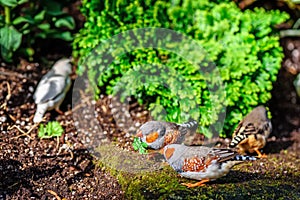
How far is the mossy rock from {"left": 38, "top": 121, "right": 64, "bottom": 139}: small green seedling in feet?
1.09

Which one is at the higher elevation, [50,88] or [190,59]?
[190,59]

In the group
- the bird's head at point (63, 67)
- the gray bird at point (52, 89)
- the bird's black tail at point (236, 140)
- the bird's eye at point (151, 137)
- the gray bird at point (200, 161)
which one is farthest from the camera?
the bird's head at point (63, 67)

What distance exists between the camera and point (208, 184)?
10.6 ft

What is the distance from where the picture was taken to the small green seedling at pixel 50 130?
12.5 feet

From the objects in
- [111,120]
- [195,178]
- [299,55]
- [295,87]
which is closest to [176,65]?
[111,120]

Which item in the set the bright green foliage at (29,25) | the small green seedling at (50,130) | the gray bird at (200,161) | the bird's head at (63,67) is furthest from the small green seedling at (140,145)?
the bright green foliage at (29,25)

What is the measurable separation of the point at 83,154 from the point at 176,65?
2.91ft

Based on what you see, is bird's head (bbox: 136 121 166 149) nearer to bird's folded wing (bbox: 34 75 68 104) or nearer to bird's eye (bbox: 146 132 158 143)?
bird's eye (bbox: 146 132 158 143)

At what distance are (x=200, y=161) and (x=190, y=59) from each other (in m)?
1.03

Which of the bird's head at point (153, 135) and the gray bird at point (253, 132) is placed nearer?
the bird's head at point (153, 135)

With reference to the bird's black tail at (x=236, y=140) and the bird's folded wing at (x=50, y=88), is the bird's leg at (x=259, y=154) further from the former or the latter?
the bird's folded wing at (x=50, y=88)

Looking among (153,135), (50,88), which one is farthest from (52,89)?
(153,135)

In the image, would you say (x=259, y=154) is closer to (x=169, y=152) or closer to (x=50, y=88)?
(x=169, y=152)

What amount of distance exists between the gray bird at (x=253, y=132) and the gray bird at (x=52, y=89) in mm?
1295
